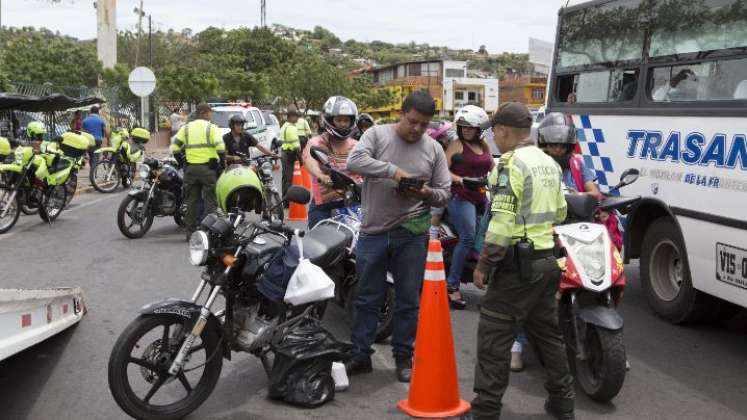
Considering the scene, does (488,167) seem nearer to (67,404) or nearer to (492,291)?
(492,291)

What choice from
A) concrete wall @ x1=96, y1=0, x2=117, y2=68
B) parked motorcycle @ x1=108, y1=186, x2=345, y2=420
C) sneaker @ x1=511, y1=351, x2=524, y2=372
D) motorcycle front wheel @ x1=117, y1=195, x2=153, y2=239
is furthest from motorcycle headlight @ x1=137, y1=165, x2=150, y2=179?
concrete wall @ x1=96, y1=0, x2=117, y2=68

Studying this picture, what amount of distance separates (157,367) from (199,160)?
19.0 feet

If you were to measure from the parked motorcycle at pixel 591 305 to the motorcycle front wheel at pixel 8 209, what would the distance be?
849 cm

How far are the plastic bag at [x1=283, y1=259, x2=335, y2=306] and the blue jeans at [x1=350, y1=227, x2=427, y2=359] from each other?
55 cm

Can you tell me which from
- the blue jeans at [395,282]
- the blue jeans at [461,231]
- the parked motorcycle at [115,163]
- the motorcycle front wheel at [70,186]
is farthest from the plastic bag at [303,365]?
the parked motorcycle at [115,163]

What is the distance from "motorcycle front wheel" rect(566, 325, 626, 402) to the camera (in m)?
4.59

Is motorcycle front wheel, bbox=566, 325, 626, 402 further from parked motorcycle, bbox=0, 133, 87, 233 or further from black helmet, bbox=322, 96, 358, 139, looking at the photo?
parked motorcycle, bbox=0, 133, 87, 233

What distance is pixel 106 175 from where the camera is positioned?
1659 centimetres

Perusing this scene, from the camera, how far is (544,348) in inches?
173

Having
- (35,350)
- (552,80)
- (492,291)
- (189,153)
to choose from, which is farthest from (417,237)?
(189,153)

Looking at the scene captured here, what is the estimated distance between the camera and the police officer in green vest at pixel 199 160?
987 cm

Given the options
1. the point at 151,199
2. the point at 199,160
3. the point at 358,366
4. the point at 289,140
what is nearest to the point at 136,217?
the point at 151,199

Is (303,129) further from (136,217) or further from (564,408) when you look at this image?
(564,408)

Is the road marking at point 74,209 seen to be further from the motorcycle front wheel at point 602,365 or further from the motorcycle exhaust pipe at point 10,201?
the motorcycle front wheel at point 602,365
